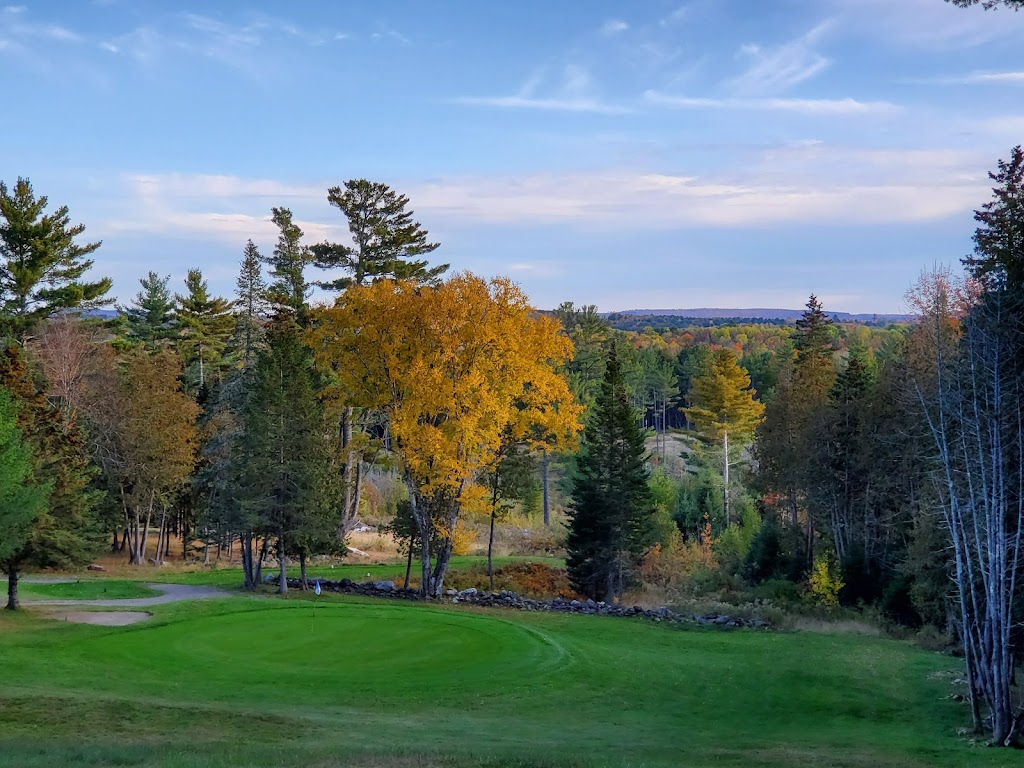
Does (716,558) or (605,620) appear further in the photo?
(716,558)

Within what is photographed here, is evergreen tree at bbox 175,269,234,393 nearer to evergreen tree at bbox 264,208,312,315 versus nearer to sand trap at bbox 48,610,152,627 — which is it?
evergreen tree at bbox 264,208,312,315

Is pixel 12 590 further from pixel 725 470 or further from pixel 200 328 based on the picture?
pixel 725 470

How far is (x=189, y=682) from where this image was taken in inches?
753

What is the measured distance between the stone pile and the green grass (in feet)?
20.0

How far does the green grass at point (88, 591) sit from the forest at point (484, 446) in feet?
6.05

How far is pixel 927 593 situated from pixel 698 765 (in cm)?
2141

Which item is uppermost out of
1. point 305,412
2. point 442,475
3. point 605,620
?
point 305,412

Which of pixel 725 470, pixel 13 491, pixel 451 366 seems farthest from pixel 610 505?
pixel 725 470

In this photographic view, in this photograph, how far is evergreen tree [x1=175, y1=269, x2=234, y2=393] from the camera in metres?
66.2

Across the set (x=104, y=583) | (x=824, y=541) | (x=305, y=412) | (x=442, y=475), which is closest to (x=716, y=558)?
(x=824, y=541)

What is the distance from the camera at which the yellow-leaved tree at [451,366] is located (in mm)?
32969

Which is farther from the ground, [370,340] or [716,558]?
[370,340]

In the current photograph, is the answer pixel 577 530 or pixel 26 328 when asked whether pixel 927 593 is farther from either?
pixel 26 328

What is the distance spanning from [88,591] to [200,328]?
35658 mm
